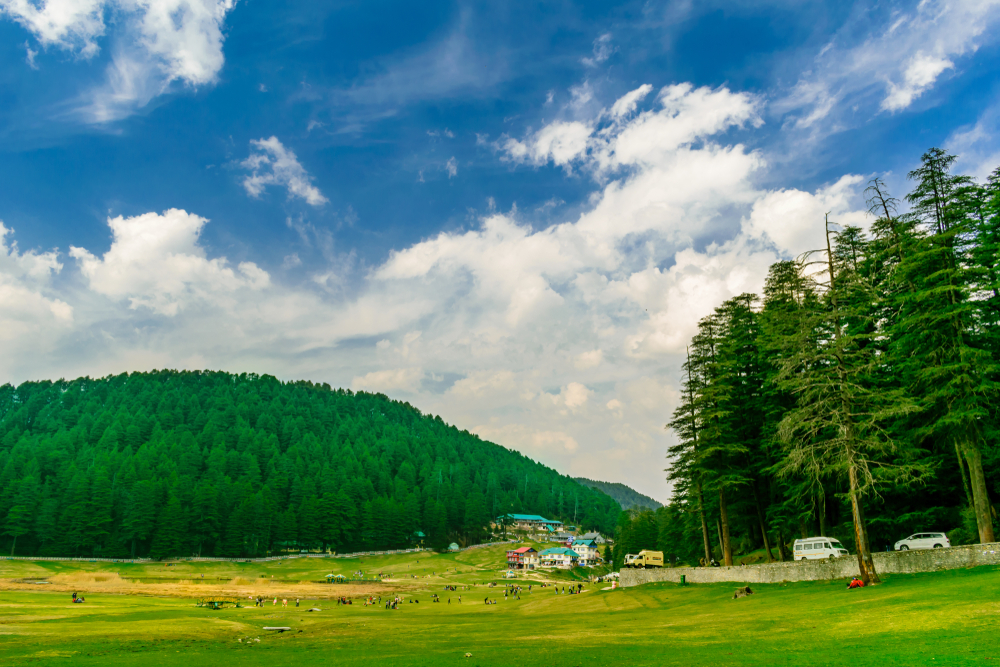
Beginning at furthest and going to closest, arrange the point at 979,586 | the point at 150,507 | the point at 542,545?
the point at 542,545 < the point at 150,507 < the point at 979,586

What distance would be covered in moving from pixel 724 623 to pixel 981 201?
1098 inches

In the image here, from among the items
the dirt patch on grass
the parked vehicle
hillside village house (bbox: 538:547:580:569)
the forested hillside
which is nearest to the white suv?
the parked vehicle

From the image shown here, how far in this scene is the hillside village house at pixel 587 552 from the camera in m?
154

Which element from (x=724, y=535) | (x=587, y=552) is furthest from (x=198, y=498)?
(x=724, y=535)

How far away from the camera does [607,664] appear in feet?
53.3

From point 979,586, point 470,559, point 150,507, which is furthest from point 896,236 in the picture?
point 150,507

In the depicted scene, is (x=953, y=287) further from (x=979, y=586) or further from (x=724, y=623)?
(x=724, y=623)

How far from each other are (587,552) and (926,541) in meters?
135

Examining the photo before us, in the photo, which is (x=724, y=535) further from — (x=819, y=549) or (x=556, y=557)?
(x=556, y=557)

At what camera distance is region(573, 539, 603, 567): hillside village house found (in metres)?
154

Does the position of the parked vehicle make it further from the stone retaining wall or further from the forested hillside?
the forested hillside

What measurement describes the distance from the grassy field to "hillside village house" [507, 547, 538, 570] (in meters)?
83.5

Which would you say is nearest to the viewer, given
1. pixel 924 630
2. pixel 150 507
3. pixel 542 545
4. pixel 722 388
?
pixel 924 630

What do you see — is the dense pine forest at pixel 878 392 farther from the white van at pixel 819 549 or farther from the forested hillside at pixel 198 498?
the forested hillside at pixel 198 498
